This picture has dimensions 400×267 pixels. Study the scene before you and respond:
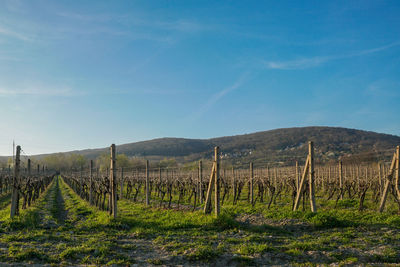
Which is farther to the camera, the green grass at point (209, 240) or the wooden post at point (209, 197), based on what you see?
the wooden post at point (209, 197)

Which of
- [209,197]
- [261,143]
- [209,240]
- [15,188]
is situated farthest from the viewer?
[261,143]

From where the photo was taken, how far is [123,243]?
6.51 meters

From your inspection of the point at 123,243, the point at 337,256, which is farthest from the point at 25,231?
the point at 337,256

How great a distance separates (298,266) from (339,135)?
291ft

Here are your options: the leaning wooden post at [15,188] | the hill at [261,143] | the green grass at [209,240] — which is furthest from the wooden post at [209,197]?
the hill at [261,143]

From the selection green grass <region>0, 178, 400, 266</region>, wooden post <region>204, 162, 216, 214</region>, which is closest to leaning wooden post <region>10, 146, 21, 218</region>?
green grass <region>0, 178, 400, 266</region>

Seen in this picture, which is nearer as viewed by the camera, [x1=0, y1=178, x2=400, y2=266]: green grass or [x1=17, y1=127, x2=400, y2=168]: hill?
[x1=0, y1=178, x2=400, y2=266]: green grass

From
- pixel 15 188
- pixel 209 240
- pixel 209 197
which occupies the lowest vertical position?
pixel 209 240

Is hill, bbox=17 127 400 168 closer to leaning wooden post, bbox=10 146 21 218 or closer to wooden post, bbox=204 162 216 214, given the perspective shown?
wooden post, bbox=204 162 216 214

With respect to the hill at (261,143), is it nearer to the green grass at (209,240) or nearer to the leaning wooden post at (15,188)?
the green grass at (209,240)

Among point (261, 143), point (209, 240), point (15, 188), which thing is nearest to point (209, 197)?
point (209, 240)

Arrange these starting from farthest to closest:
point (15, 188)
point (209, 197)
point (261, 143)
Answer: point (261, 143)
point (209, 197)
point (15, 188)

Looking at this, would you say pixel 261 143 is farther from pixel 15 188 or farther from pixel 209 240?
pixel 209 240

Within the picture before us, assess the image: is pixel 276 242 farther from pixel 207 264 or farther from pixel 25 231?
pixel 25 231
